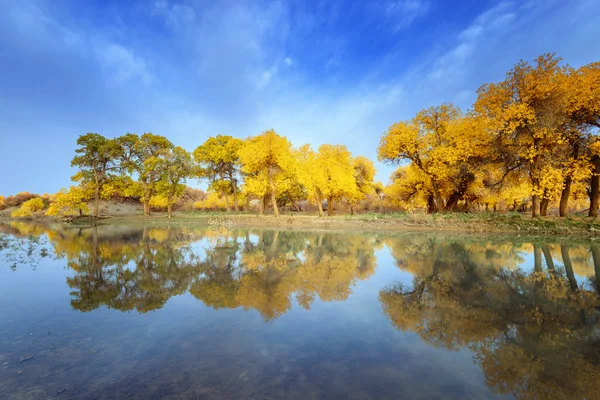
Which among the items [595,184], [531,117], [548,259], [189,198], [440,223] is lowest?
[548,259]

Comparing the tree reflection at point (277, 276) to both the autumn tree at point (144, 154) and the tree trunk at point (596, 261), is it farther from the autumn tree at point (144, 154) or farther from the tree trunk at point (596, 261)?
the autumn tree at point (144, 154)

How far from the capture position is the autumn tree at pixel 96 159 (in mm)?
34844

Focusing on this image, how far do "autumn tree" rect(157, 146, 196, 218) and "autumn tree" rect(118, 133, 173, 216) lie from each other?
0.78m

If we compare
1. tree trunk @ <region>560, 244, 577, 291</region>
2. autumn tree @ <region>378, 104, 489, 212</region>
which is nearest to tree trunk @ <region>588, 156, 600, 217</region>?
autumn tree @ <region>378, 104, 489, 212</region>

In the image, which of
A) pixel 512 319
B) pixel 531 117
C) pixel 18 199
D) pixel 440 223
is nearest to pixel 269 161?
pixel 440 223

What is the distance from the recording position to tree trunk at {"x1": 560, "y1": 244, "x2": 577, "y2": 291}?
7.43m

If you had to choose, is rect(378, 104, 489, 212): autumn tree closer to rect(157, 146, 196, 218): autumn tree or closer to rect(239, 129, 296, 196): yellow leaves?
rect(239, 129, 296, 196): yellow leaves

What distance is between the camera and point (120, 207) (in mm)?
45938

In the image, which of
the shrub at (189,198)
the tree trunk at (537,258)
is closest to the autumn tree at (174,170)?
the shrub at (189,198)

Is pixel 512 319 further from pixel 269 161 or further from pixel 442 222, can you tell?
pixel 269 161

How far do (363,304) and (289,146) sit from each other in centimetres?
2551

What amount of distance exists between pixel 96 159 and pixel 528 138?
44.7 meters

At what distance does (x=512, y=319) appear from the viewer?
5.05 m

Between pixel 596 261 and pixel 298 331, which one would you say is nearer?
pixel 298 331
